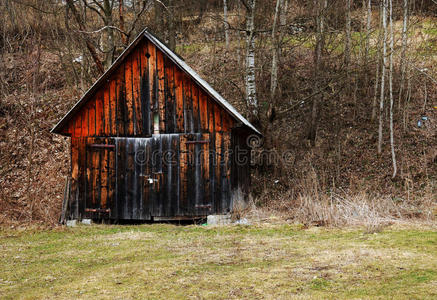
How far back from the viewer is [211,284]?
22.8 feet

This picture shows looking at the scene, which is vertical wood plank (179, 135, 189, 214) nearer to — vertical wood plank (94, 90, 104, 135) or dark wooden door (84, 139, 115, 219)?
dark wooden door (84, 139, 115, 219)

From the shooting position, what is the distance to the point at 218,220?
1402cm

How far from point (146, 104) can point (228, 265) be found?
759 centimetres

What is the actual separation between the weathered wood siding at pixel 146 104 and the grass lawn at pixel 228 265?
360 centimetres

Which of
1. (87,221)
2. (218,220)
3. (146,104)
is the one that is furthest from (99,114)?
(218,220)

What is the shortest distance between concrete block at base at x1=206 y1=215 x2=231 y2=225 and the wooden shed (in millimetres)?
181

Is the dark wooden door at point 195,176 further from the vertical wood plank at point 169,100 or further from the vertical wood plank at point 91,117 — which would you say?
the vertical wood plank at point 91,117

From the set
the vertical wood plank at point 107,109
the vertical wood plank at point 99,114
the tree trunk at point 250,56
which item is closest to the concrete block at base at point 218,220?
the vertical wood plank at point 107,109

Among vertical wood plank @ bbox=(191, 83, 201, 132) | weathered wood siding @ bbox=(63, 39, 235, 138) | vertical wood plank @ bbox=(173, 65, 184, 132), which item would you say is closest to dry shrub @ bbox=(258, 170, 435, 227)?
weathered wood siding @ bbox=(63, 39, 235, 138)

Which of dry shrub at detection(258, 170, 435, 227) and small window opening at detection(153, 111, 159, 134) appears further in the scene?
small window opening at detection(153, 111, 159, 134)

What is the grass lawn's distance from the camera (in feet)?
21.6

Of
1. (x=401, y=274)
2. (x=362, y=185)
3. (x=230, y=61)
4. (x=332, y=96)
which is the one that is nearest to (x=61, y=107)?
(x=230, y=61)

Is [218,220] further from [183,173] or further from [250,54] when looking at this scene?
[250,54]

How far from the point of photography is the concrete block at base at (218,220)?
14.0 metres
